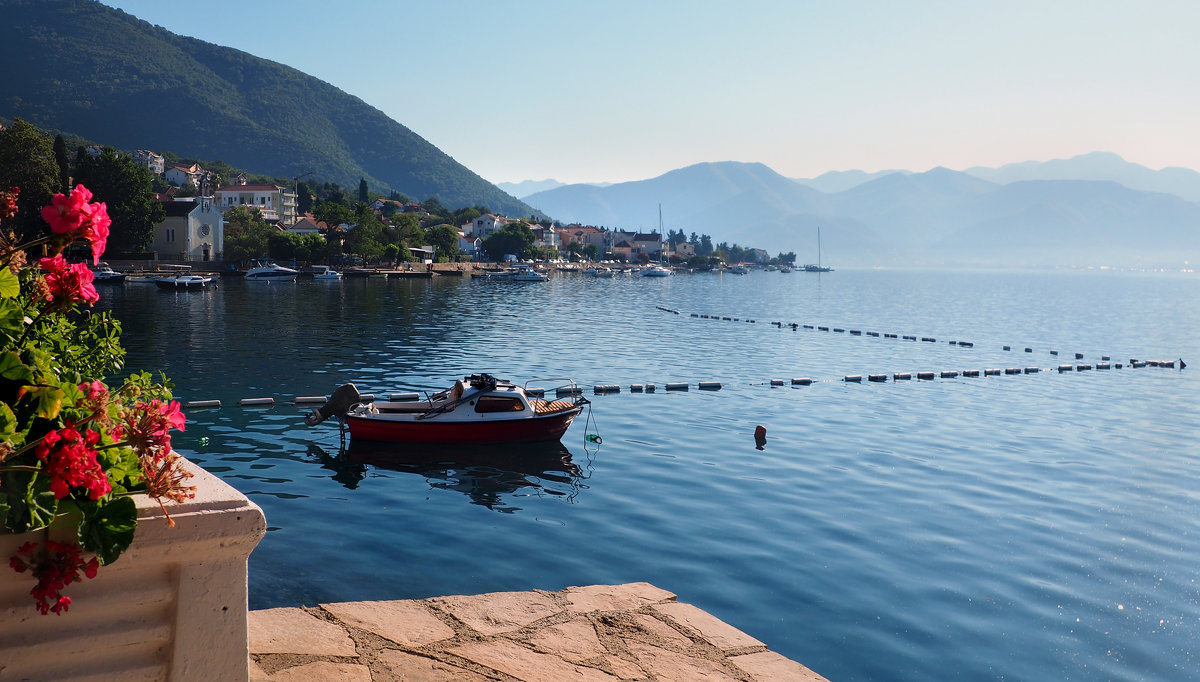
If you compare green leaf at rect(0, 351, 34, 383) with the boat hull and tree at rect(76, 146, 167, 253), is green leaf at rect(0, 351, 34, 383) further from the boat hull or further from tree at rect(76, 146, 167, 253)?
tree at rect(76, 146, 167, 253)

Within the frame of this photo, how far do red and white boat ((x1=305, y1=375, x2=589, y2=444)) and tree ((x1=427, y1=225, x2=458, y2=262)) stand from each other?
162362 mm

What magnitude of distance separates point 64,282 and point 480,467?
832 inches

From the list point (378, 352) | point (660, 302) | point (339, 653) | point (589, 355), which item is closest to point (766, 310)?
point (660, 302)

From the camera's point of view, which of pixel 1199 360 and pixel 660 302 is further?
pixel 660 302

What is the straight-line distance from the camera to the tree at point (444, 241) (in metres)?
189

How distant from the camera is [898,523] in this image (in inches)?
847

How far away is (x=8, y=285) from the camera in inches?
184

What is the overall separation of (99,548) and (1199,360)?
7912 centimetres

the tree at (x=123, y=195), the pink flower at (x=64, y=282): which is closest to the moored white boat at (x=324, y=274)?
the tree at (x=123, y=195)

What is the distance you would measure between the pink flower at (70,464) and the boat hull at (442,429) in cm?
2278

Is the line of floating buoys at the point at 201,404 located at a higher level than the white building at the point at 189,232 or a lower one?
lower

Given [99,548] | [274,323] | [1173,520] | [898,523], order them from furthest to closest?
1. [274,323]
2. [1173,520]
3. [898,523]
4. [99,548]

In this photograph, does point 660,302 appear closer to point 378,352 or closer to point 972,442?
point 378,352

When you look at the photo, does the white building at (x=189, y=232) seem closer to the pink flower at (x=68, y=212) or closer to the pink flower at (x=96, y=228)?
the pink flower at (x=96, y=228)
